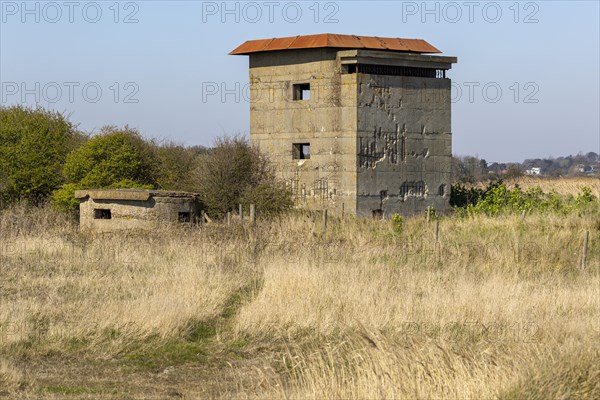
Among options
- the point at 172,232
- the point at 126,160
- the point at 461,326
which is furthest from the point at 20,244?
the point at 461,326

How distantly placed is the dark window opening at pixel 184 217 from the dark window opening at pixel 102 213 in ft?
5.96

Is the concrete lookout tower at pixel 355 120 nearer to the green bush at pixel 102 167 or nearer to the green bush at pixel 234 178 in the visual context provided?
the green bush at pixel 234 178

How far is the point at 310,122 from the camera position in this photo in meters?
27.9

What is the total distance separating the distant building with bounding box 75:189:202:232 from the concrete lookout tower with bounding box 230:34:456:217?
19.1 feet

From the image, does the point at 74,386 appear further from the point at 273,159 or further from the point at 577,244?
the point at 273,159

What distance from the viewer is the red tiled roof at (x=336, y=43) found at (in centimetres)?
2747

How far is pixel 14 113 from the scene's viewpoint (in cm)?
3031

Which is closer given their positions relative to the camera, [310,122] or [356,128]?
[356,128]

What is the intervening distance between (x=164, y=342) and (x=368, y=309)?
2.89 m

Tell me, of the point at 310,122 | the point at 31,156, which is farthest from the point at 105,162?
the point at 310,122

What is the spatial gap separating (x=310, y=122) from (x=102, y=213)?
7.59 m

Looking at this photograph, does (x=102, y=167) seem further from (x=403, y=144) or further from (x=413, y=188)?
(x=413, y=188)

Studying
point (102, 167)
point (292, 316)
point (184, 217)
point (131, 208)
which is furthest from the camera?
point (102, 167)

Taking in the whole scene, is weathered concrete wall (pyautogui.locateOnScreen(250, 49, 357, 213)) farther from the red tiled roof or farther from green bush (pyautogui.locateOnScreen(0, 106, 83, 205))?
green bush (pyautogui.locateOnScreen(0, 106, 83, 205))
